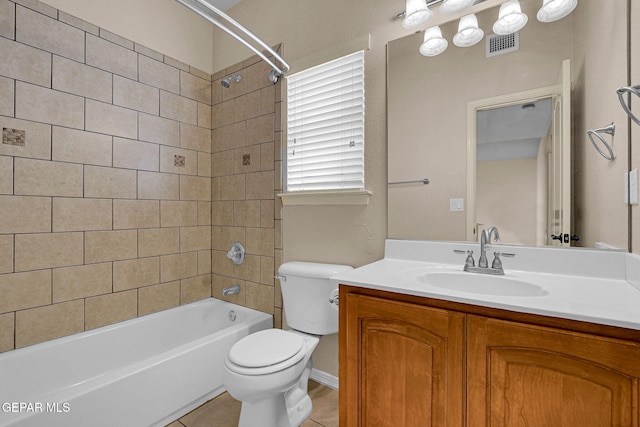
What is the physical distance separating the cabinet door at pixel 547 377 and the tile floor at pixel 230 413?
986 mm

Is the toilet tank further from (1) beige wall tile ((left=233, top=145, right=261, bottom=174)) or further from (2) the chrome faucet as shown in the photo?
(1) beige wall tile ((left=233, top=145, right=261, bottom=174))

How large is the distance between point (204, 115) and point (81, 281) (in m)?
1.50

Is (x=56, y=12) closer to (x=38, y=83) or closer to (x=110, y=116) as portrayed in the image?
(x=38, y=83)

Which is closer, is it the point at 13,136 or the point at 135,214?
the point at 13,136

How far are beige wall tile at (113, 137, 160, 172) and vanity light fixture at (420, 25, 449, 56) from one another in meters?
1.89

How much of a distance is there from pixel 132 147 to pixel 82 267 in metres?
0.83

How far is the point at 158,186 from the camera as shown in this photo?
221cm

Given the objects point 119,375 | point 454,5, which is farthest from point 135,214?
point 454,5

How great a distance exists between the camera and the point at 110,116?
1.96 metres

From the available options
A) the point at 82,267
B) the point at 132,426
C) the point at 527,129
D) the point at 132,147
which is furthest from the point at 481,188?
the point at 82,267

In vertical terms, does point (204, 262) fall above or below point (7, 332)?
above

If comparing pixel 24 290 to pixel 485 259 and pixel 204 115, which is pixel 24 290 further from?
pixel 485 259

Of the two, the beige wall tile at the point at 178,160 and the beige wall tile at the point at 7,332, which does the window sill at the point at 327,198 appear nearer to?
the beige wall tile at the point at 178,160

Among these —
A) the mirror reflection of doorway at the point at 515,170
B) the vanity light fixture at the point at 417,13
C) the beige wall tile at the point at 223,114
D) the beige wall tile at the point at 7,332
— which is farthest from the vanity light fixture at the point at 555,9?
the beige wall tile at the point at 7,332
